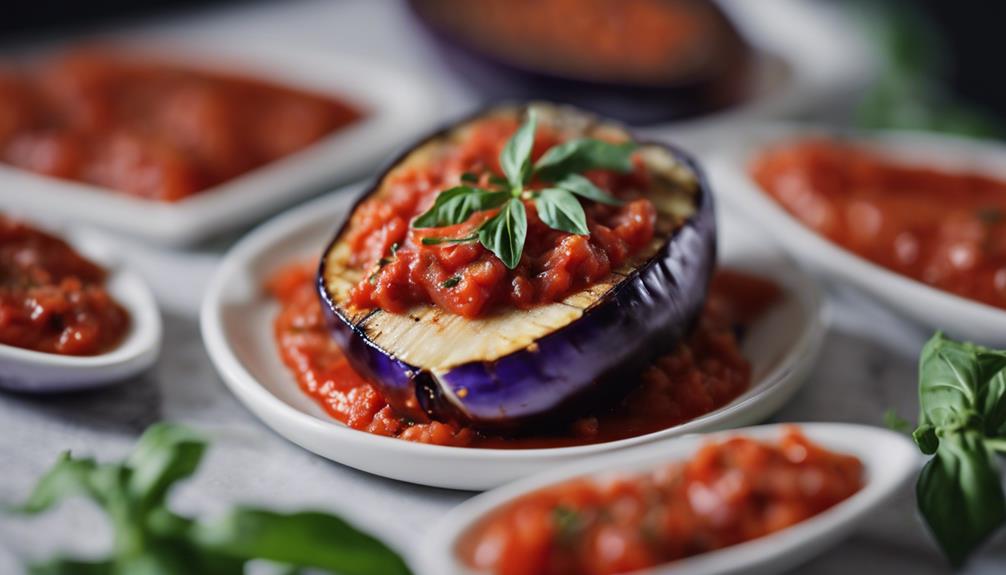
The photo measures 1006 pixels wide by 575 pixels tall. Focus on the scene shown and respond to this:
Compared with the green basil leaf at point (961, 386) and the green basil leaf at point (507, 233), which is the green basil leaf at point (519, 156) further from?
the green basil leaf at point (961, 386)

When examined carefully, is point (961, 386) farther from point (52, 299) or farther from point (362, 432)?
point (52, 299)

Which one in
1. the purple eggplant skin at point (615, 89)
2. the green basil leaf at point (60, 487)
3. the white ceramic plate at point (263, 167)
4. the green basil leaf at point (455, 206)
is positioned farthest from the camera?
the purple eggplant skin at point (615, 89)

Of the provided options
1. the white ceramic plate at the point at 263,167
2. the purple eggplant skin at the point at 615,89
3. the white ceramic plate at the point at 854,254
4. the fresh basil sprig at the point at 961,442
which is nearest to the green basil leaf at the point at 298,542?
the fresh basil sprig at the point at 961,442

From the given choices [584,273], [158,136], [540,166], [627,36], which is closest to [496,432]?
[584,273]

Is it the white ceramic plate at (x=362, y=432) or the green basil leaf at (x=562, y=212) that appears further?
the green basil leaf at (x=562, y=212)

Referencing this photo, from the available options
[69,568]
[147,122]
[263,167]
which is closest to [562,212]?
[69,568]

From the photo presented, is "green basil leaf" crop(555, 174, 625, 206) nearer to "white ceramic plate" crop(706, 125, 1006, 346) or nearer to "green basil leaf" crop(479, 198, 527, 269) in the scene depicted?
"green basil leaf" crop(479, 198, 527, 269)

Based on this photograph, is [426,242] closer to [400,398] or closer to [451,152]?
[400,398]
